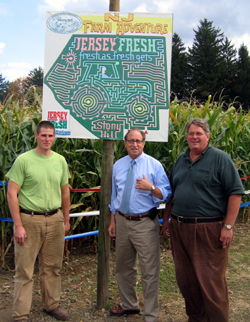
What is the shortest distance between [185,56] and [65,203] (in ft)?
170

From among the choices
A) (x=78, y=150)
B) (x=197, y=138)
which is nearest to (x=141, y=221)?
(x=197, y=138)

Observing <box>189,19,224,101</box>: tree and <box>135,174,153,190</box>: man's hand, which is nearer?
<box>135,174,153,190</box>: man's hand

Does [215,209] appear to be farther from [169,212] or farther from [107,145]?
[107,145]

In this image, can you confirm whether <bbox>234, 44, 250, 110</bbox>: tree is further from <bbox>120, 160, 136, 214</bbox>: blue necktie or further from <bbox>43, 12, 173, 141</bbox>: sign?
<bbox>120, 160, 136, 214</bbox>: blue necktie

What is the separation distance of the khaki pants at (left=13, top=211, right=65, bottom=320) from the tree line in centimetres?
4349

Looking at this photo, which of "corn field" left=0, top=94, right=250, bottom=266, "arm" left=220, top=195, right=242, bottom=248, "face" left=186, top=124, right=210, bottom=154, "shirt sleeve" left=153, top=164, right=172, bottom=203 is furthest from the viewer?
"corn field" left=0, top=94, right=250, bottom=266

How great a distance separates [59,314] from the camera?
10.3 feet

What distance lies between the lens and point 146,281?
3021mm

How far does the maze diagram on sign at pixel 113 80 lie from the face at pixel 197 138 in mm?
515

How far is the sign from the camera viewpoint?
315 cm

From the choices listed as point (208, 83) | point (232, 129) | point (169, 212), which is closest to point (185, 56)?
point (208, 83)

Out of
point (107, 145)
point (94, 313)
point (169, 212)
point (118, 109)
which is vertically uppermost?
point (118, 109)

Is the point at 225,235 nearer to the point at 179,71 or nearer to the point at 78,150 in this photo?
the point at 78,150

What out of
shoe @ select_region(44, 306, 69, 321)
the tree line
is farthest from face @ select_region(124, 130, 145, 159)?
the tree line
